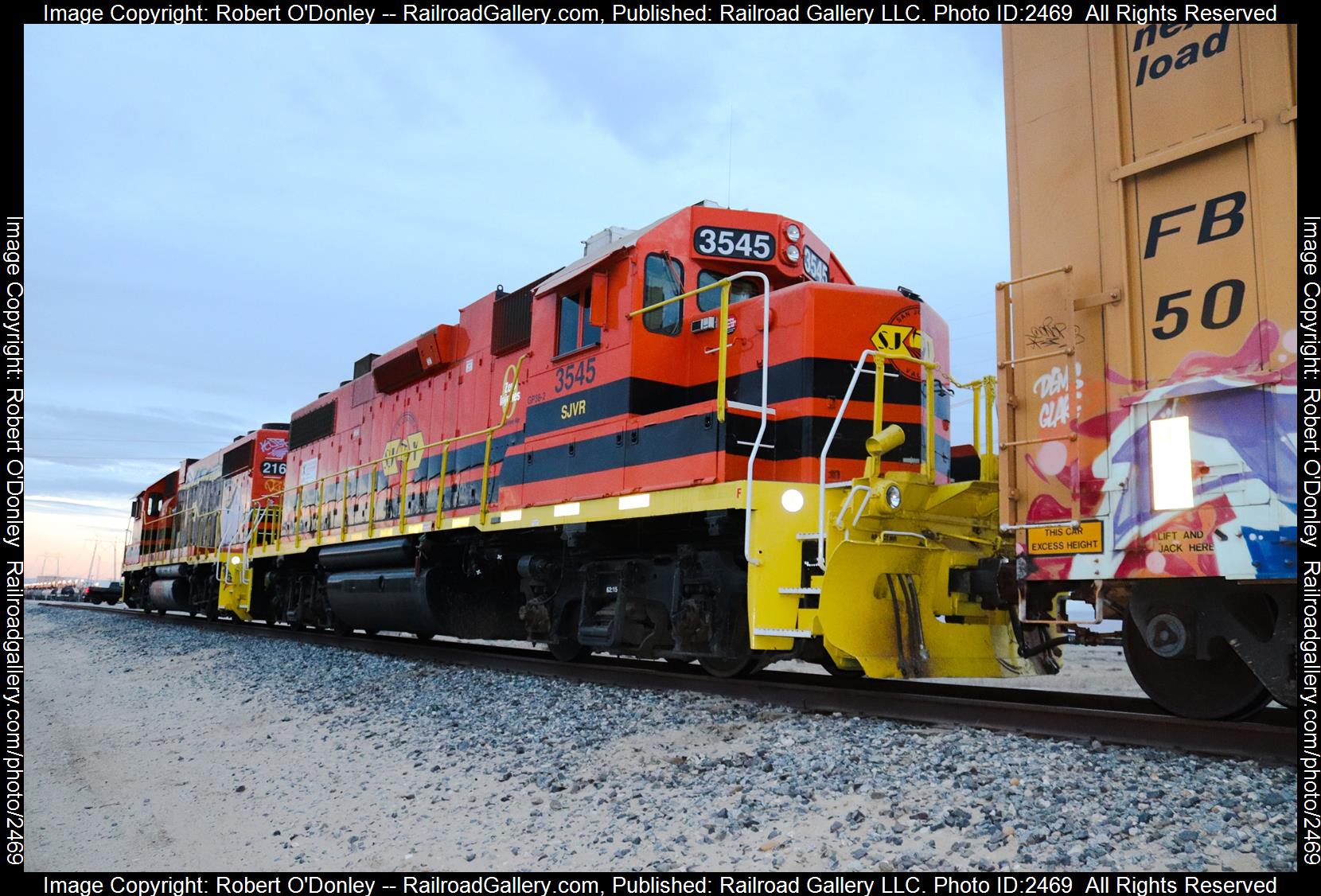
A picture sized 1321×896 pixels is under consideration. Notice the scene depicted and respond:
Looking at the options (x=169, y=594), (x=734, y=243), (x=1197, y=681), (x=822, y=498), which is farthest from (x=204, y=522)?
(x=1197, y=681)

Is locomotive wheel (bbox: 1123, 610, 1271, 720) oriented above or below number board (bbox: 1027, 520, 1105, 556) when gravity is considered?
below

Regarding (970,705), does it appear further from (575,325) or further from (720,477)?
(575,325)

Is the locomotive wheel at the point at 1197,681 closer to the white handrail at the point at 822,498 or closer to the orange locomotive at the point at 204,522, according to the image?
the white handrail at the point at 822,498

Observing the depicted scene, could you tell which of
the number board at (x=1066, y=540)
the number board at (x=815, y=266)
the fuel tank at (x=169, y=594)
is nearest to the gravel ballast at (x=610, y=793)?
the number board at (x=1066, y=540)

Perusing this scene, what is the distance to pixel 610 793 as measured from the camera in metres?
4.27

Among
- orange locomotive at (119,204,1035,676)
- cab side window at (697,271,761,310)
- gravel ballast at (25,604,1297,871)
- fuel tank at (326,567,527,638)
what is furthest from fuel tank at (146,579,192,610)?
cab side window at (697,271,761,310)

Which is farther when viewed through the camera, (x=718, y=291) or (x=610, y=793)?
(x=718, y=291)

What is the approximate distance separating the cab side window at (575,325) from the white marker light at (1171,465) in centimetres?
434

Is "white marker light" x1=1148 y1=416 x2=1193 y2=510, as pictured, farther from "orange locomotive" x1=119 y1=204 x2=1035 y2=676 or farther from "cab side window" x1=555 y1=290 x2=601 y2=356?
"cab side window" x1=555 y1=290 x2=601 y2=356

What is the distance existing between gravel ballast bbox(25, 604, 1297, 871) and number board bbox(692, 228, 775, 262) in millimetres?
3438

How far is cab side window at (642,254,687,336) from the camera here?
7121mm

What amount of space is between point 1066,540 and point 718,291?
3.60 meters

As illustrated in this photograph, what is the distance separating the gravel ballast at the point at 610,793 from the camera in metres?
3.27
